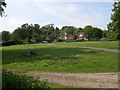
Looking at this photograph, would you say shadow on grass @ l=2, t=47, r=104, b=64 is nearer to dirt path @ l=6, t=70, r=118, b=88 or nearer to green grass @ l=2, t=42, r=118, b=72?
green grass @ l=2, t=42, r=118, b=72

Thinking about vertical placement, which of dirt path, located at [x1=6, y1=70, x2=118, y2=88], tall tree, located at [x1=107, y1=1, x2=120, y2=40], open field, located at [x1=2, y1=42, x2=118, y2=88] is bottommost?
dirt path, located at [x1=6, y1=70, x2=118, y2=88]

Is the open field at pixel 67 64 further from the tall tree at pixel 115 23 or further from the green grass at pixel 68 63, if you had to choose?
the tall tree at pixel 115 23

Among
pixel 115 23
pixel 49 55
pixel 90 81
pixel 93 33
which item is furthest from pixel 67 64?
pixel 93 33

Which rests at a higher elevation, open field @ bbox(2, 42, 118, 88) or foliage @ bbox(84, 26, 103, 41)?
foliage @ bbox(84, 26, 103, 41)

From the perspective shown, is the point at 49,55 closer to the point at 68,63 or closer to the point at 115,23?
the point at 68,63

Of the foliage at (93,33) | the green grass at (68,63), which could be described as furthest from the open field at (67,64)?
the foliage at (93,33)

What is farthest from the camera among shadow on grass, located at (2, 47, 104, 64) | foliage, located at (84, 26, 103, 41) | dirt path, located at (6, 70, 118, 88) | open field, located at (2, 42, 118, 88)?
foliage, located at (84, 26, 103, 41)

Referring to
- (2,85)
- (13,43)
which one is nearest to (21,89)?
(2,85)

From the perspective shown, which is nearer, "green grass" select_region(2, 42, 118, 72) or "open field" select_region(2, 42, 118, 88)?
"open field" select_region(2, 42, 118, 88)

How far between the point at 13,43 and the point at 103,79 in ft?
232

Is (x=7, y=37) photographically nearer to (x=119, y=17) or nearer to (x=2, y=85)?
(x=119, y=17)

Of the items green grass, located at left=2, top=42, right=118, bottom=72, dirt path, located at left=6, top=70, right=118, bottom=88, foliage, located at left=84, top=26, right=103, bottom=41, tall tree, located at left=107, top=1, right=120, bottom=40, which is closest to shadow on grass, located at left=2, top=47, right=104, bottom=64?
green grass, located at left=2, top=42, right=118, bottom=72

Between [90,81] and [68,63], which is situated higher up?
[68,63]

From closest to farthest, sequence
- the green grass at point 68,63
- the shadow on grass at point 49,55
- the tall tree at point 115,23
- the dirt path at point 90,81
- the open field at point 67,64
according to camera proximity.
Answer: the dirt path at point 90,81
the open field at point 67,64
the green grass at point 68,63
the shadow on grass at point 49,55
the tall tree at point 115,23
